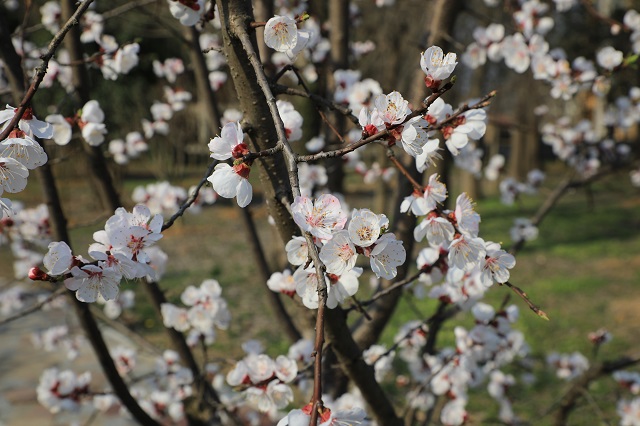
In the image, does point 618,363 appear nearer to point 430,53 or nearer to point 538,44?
point 538,44

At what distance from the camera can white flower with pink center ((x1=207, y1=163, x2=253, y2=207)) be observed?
40.5 inches

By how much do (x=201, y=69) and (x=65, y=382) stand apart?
5.13 feet

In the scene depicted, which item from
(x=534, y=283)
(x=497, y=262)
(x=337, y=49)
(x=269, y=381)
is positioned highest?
(x=337, y=49)

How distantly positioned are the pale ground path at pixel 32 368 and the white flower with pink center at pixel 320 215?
3063 millimetres

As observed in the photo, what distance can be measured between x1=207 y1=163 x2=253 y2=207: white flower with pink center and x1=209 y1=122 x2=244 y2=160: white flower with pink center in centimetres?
3

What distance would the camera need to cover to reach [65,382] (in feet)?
8.05

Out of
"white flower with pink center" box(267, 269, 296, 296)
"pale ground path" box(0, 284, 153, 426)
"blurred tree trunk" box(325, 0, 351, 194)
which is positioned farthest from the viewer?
"pale ground path" box(0, 284, 153, 426)

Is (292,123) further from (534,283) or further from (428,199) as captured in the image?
(534,283)

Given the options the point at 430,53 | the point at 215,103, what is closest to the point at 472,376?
the point at 215,103

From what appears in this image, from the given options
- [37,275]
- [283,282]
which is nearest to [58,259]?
[37,275]

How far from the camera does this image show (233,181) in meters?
1.04

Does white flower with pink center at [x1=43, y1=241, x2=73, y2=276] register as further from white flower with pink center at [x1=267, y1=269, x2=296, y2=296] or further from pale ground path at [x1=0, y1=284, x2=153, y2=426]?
pale ground path at [x1=0, y1=284, x2=153, y2=426]

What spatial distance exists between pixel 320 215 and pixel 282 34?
0.45 meters

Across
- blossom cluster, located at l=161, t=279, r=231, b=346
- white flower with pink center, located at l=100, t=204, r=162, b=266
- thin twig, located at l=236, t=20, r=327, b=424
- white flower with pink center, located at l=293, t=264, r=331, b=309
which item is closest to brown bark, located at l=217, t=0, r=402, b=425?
thin twig, located at l=236, t=20, r=327, b=424
